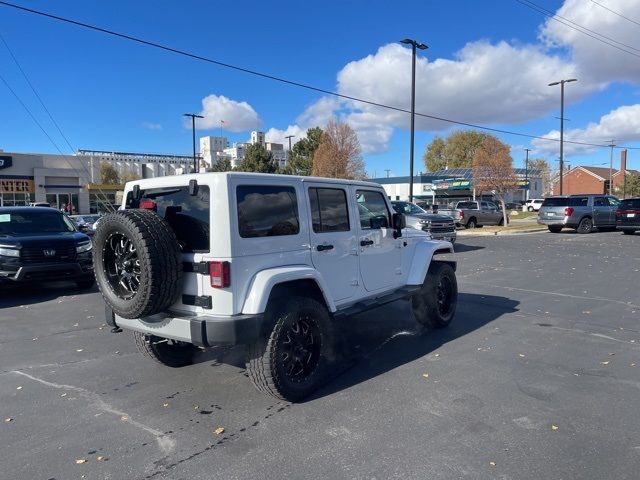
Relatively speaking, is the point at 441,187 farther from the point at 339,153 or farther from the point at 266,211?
the point at 266,211

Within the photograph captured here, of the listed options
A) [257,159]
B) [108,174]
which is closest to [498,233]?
[257,159]

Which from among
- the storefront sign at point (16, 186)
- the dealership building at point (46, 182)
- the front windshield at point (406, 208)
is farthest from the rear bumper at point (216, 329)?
the storefront sign at point (16, 186)

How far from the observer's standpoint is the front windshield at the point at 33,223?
9711 millimetres

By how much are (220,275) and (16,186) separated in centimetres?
4685

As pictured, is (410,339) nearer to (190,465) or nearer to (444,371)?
(444,371)

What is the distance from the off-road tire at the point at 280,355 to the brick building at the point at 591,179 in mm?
88518

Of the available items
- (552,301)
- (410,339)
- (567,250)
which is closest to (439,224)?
(567,250)

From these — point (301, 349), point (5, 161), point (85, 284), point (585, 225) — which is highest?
point (5, 161)

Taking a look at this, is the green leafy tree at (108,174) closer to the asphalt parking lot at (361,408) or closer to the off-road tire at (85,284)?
the off-road tire at (85,284)

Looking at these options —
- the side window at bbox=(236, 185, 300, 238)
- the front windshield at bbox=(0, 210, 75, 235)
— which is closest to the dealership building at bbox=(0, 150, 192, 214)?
the front windshield at bbox=(0, 210, 75, 235)

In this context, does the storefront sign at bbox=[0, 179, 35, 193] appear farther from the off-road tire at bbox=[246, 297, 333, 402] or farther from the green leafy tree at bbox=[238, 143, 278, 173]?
the off-road tire at bbox=[246, 297, 333, 402]

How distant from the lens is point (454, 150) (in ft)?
299

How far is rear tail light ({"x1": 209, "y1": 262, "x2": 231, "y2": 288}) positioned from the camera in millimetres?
3777

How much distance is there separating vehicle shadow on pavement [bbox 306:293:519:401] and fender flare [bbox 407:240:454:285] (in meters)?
0.76
